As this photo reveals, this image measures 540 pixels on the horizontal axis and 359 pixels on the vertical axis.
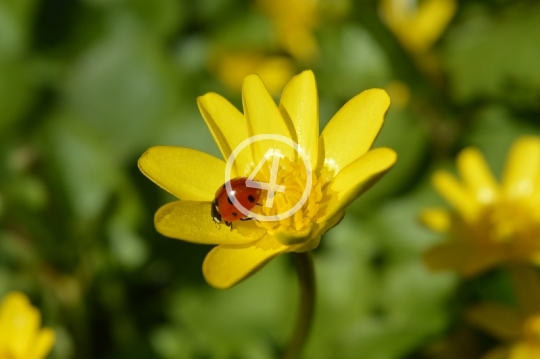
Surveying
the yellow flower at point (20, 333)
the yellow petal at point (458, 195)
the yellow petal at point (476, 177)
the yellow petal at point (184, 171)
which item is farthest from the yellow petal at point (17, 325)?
the yellow petal at point (476, 177)

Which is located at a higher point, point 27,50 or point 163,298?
point 27,50

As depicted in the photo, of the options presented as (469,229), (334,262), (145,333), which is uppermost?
(469,229)

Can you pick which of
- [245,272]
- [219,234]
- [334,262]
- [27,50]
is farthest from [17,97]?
[245,272]

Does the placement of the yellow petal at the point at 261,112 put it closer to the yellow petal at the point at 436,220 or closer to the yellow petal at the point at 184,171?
the yellow petal at the point at 184,171

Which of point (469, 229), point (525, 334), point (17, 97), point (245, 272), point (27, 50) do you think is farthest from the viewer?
point (27, 50)

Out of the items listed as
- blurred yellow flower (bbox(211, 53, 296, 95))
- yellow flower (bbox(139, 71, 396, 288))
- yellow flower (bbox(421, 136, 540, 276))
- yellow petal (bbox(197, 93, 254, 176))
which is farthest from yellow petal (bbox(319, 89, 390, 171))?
blurred yellow flower (bbox(211, 53, 296, 95))

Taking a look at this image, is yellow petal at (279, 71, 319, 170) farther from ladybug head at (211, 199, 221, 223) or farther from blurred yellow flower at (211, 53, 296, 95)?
blurred yellow flower at (211, 53, 296, 95)

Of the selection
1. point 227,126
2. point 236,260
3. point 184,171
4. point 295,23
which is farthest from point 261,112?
point 295,23

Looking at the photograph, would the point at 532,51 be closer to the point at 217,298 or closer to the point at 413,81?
the point at 413,81
